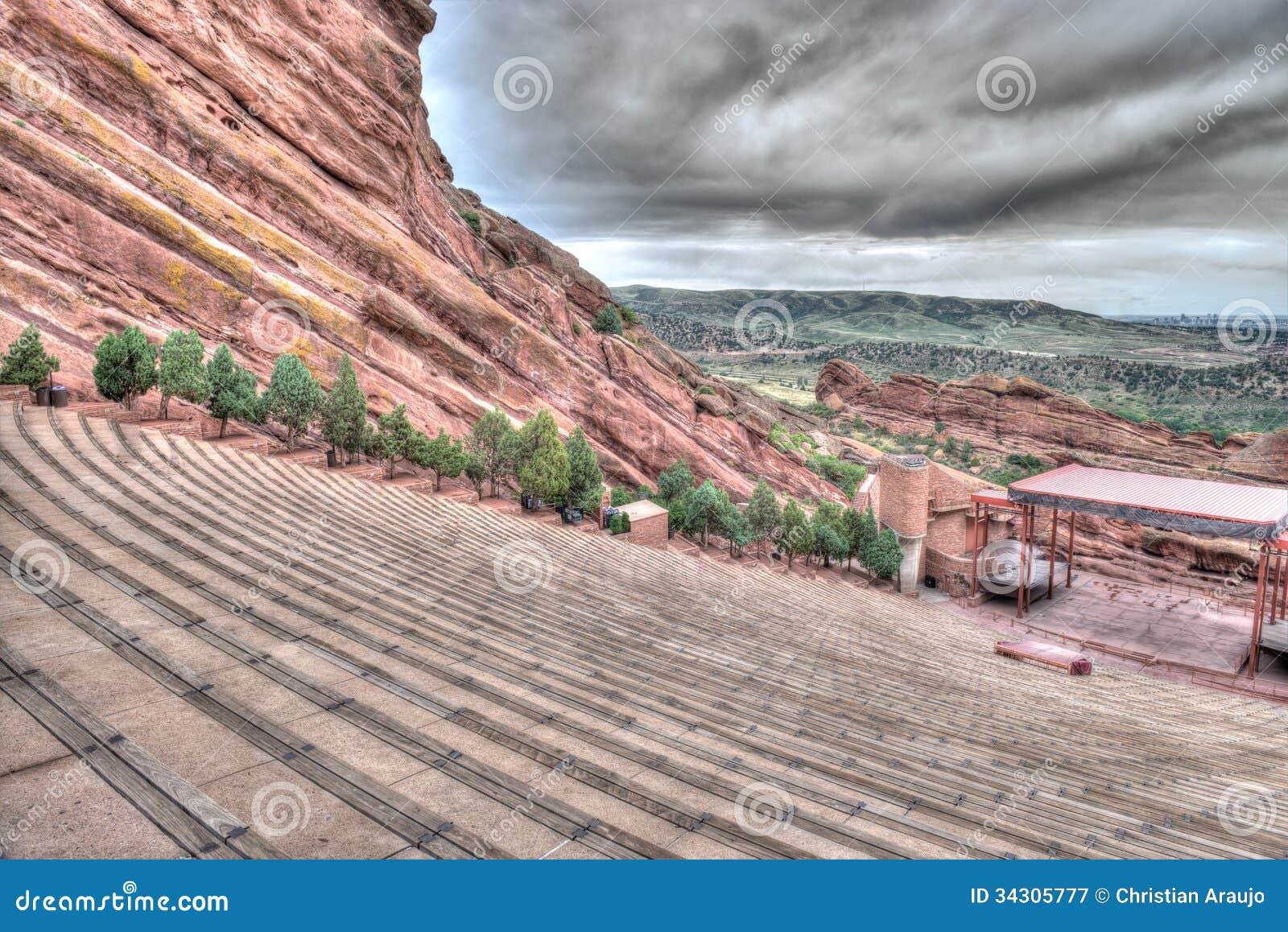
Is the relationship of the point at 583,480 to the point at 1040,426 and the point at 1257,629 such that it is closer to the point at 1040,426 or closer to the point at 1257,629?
the point at 1257,629

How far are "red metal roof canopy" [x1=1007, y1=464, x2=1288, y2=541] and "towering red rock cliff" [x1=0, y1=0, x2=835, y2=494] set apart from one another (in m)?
16.4

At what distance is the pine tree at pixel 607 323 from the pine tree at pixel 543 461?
71.4 feet

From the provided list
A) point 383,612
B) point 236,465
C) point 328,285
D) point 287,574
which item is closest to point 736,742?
point 383,612

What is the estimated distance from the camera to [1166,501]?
78.4ft

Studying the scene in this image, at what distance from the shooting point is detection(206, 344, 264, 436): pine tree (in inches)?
711

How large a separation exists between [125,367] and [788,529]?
2332cm

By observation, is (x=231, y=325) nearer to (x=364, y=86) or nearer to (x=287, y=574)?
(x=364, y=86)

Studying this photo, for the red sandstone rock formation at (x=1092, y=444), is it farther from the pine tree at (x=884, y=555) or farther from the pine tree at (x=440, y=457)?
the pine tree at (x=440, y=457)

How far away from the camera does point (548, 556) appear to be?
1450 cm

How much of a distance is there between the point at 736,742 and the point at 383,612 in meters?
4.12

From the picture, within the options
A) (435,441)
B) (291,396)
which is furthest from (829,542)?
(291,396)

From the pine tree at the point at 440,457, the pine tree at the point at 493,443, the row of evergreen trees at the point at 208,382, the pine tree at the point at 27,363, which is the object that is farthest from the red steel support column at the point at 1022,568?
the pine tree at the point at 27,363

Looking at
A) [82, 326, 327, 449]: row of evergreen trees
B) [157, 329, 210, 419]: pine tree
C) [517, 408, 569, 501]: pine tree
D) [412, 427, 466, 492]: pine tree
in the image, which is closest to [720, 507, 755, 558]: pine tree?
[517, 408, 569, 501]: pine tree

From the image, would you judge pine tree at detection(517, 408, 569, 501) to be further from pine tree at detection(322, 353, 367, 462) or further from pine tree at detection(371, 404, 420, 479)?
pine tree at detection(322, 353, 367, 462)
